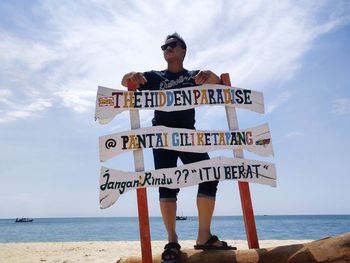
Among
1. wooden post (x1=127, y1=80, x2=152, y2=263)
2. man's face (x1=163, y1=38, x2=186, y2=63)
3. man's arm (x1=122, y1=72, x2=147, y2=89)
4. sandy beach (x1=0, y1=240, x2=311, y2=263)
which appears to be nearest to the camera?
wooden post (x1=127, y1=80, x2=152, y2=263)

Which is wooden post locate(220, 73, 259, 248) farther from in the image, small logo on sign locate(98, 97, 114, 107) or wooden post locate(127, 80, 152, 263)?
small logo on sign locate(98, 97, 114, 107)

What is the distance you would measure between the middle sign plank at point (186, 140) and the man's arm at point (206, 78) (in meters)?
0.73

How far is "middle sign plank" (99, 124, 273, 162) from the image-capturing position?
12.1 feet

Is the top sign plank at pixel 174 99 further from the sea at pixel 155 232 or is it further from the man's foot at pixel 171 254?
the sea at pixel 155 232

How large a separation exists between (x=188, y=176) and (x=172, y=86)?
4.24 ft

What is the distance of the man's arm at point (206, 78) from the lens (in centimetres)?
411

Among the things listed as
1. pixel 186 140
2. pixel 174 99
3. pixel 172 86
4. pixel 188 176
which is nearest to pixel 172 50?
pixel 172 86

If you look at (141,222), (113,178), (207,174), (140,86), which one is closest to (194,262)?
(141,222)

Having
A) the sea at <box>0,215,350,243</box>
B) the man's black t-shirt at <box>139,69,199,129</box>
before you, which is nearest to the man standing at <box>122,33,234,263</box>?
the man's black t-shirt at <box>139,69,199,129</box>

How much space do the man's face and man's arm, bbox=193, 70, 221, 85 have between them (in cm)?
44

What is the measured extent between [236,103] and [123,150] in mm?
1665

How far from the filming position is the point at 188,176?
3705 millimetres

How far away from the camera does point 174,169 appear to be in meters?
3.70

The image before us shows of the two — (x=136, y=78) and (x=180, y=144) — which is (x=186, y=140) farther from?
(x=136, y=78)
